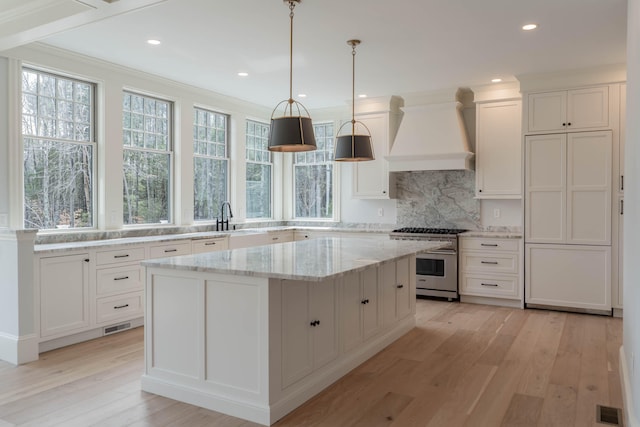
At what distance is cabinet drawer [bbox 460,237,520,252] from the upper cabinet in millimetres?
1271

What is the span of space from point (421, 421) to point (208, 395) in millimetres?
1223

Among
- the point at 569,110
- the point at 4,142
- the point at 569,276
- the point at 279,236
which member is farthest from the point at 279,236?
the point at 569,110

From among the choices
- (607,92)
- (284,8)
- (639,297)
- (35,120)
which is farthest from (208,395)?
(607,92)

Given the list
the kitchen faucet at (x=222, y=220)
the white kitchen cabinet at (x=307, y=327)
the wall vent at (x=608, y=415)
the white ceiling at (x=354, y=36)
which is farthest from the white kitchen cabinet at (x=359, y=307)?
the kitchen faucet at (x=222, y=220)

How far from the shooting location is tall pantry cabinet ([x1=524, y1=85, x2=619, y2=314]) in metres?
Result: 4.88

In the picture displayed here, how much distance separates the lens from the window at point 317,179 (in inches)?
285

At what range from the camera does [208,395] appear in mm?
2734

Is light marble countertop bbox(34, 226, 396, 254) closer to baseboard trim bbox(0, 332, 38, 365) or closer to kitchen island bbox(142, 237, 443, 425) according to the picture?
baseboard trim bbox(0, 332, 38, 365)

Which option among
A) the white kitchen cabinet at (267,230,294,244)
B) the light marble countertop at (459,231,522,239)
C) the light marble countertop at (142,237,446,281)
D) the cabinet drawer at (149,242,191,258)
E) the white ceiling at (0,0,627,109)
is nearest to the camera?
the light marble countertop at (142,237,446,281)

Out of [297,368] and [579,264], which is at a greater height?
[579,264]

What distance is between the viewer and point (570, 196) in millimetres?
5039

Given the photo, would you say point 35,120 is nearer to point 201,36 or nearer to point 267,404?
point 201,36

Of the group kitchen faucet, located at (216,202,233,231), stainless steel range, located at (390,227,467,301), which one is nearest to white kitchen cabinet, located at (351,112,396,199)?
stainless steel range, located at (390,227,467,301)

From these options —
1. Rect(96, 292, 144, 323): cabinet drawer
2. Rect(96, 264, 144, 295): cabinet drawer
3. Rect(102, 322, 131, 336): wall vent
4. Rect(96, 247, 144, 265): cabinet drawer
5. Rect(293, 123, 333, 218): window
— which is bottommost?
Rect(102, 322, 131, 336): wall vent
